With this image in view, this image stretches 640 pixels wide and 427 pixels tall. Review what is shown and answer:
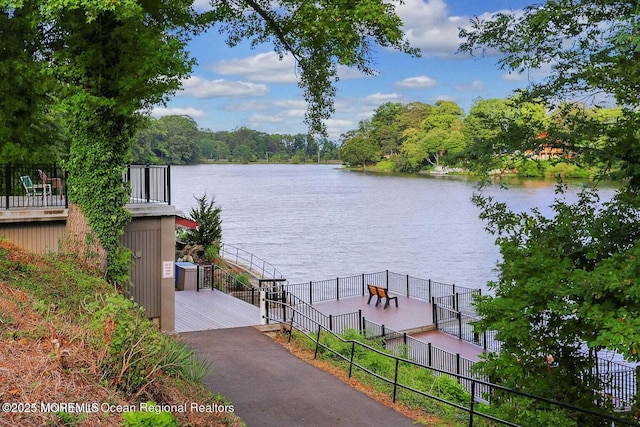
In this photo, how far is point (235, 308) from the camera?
60.8 ft

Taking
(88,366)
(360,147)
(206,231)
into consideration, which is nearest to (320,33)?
(88,366)

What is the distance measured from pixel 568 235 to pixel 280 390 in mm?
5229

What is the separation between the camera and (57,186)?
53.8ft

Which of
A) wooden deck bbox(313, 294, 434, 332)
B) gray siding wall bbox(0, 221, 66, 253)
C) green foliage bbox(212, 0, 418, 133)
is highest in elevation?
green foliage bbox(212, 0, 418, 133)

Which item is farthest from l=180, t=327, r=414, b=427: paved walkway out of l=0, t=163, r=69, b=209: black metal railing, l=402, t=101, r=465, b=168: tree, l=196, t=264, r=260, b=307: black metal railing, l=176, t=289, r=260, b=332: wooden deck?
l=402, t=101, r=465, b=168: tree

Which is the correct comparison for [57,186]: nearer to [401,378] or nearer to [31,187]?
[31,187]

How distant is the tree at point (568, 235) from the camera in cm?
805

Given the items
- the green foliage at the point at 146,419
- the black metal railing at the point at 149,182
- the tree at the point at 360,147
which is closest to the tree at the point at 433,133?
the tree at the point at 360,147

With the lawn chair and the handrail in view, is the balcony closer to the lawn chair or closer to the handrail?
the lawn chair

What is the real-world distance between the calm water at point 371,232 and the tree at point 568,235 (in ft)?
74.8

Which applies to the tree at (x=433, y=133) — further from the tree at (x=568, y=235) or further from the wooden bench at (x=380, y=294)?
the tree at (x=568, y=235)

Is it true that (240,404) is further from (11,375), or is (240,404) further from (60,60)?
(60,60)

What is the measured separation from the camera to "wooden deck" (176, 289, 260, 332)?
15.8 m

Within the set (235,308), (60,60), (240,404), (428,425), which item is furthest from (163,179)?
(428,425)
